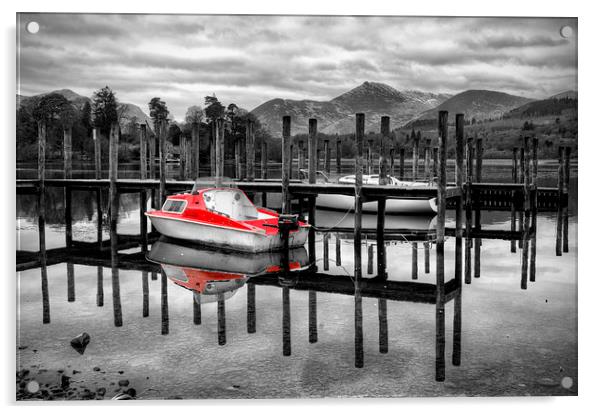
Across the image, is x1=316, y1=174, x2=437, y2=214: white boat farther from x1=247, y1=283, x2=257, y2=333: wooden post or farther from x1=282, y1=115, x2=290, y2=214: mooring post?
x1=247, y1=283, x2=257, y2=333: wooden post

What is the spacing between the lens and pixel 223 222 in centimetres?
1205

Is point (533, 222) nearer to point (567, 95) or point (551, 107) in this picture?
point (551, 107)

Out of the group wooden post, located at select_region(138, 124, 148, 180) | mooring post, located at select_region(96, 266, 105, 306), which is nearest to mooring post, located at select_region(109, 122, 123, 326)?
mooring post, located at select_region(96, 266, 105, 306)

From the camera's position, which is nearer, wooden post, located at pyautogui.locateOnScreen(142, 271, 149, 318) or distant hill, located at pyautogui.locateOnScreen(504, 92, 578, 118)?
distant hill, located at pyautogui.locateOnScreen(504, 92, 578, 118)

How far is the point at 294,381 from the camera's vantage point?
18.9 ft

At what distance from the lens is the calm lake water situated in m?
5.70

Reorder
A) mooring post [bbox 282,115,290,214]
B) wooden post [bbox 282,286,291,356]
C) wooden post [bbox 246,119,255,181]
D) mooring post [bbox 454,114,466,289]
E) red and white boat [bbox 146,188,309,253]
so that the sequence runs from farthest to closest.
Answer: wooden post [bbox 246,119,255,181] < red and white boat [bbox 146,188,309,253] < mooring post [bbox 282,115,290,214] < mooring post [bbox 454,114,466,289] < wooden post [bbox 282,286,291,356]

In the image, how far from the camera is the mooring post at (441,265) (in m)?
6.01

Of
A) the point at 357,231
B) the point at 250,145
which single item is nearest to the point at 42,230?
the point at 357,231

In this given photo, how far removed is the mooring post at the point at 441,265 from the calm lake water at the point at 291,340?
4.9 inches

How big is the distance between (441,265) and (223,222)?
5.96 meters

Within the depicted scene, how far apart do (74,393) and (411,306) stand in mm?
4167

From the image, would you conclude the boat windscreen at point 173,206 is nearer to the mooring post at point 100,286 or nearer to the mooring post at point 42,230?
the mooring post at point 42,230
